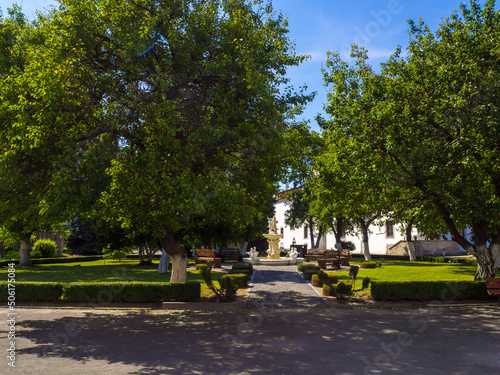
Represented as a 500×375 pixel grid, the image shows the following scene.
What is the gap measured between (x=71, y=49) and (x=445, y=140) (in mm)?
13418

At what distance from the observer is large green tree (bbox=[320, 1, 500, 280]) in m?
13.2

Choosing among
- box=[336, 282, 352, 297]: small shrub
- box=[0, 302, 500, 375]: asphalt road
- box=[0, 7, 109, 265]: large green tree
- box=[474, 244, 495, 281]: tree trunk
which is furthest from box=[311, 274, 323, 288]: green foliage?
box=[0, 7, 109, 265]: large green tree

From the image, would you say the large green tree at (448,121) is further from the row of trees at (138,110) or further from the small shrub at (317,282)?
the small shrub at (317,282)

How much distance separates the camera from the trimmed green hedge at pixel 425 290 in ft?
46.1

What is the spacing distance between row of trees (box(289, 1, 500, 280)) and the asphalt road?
4.58m

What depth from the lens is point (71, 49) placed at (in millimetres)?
11781

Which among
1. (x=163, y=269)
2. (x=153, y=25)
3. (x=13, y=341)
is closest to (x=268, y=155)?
(x=153, y=25)

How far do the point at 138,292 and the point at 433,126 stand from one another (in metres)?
12.6

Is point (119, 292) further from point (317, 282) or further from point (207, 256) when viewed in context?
point (207, 256)

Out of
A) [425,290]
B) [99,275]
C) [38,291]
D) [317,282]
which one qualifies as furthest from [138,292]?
[99,275]

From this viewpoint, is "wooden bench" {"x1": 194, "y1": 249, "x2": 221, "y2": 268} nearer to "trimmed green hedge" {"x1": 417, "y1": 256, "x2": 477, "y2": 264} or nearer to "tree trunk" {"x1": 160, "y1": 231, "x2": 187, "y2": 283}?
"tree trunk" {"x1": 160, "y1": 231, "x2": 187, "y2": 283}

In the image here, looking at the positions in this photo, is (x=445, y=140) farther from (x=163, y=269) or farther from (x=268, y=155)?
(x=163, y=269)

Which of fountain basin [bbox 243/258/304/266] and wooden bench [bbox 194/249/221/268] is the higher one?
wooden bench [bbox 194/249/221/268]

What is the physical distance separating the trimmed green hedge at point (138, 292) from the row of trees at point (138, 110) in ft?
8.08
